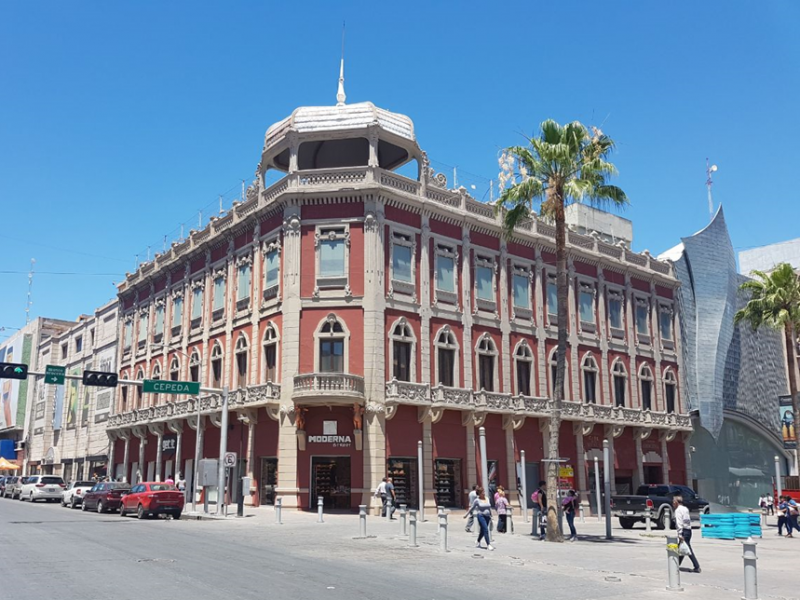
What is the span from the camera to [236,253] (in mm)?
44812

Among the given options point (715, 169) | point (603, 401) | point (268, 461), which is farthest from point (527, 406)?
point (715, 169)

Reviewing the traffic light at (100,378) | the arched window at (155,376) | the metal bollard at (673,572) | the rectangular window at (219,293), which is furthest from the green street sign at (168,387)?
the metal bollard at (673,572)

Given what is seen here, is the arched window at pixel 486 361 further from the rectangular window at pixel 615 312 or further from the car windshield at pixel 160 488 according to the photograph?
the car windshield at pixel 160 488

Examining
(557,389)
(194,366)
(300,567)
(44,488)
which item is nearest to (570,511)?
(557,389)

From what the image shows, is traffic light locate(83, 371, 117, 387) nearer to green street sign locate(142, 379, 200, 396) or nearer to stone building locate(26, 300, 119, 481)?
green street sign locate(142, 379, 200, 396)

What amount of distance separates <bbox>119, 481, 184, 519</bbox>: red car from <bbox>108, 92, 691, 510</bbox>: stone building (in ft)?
17.8

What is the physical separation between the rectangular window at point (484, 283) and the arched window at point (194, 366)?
56.7 feet


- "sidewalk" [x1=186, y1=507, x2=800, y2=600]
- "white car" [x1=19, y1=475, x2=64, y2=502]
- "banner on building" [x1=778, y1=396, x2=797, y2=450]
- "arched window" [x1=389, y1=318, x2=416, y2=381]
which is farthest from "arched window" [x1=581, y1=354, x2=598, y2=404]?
"white car" [x1=19, y1=475, x2=64, y2=502]

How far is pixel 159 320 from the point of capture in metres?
53.7

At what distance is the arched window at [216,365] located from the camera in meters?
45.0

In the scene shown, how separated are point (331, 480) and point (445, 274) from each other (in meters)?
12.5

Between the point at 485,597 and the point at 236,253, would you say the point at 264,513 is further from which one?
the point at 485,597

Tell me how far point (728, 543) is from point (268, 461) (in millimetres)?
22009

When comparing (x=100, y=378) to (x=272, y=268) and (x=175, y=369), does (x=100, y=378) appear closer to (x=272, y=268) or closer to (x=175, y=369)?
(x=272, y=268)
